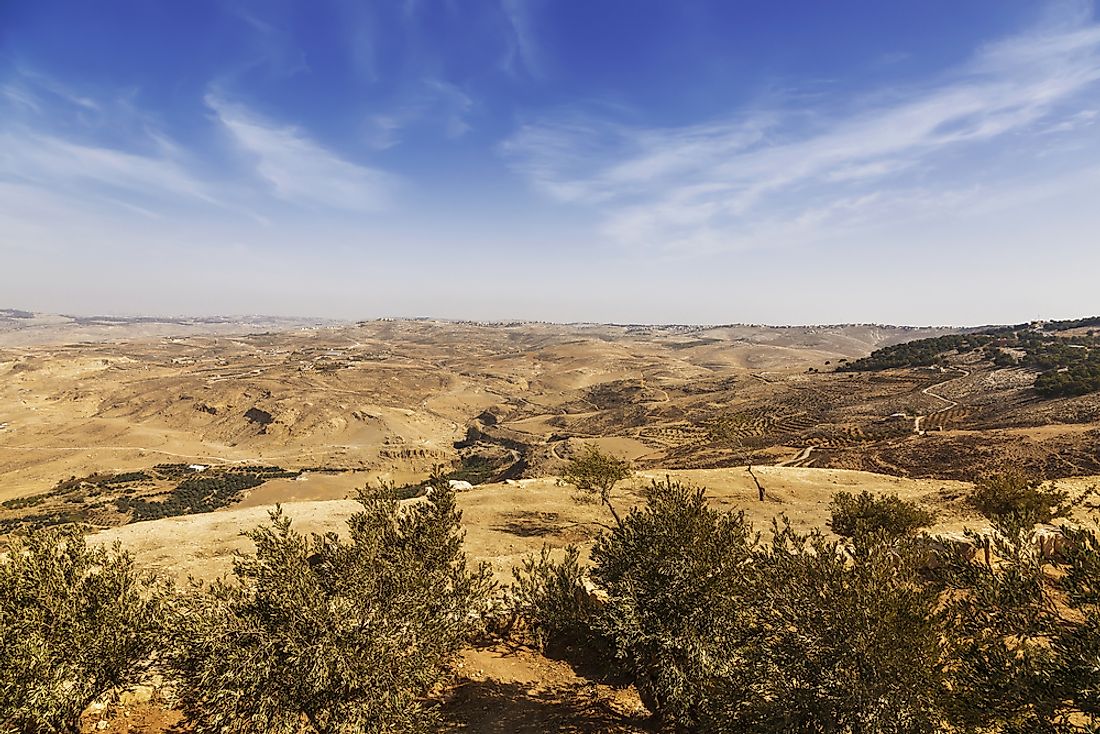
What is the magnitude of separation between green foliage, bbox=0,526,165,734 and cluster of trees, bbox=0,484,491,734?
0.02 m

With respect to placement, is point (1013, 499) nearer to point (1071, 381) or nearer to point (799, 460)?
point (799, 460)

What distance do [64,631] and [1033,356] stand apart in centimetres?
11631

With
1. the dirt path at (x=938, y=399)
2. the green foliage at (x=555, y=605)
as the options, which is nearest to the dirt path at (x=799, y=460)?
the dirt path at (x=938, y=399)

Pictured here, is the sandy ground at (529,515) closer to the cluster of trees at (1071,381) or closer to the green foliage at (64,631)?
the green foliage at (64,631)

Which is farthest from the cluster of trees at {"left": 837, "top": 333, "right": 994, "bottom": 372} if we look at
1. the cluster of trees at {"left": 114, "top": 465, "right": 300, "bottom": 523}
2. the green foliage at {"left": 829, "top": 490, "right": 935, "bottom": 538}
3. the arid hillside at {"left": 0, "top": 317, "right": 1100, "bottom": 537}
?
the cluster of trees at {"left": 114, "top": 465, "right": 300, "bottom": 523}

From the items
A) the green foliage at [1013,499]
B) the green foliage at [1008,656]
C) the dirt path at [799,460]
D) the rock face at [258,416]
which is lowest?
the rock face at [258,416]

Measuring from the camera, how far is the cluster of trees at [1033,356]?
64.0m

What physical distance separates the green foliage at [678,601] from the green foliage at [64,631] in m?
10.5

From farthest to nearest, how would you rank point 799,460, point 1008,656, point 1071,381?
1. point 1071,381
2. point 799,460
3. point 1008,656

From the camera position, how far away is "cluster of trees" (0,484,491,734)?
9305 millimetres

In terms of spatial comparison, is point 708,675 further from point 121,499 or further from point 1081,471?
point 121,499

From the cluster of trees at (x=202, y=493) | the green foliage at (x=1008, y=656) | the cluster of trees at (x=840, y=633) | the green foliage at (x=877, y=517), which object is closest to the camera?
the green foliage at (x=1008, y=656)

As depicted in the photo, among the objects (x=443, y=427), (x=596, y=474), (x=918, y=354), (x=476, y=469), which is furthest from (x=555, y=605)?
(x=918, y=354)

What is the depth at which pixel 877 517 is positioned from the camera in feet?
72.6
